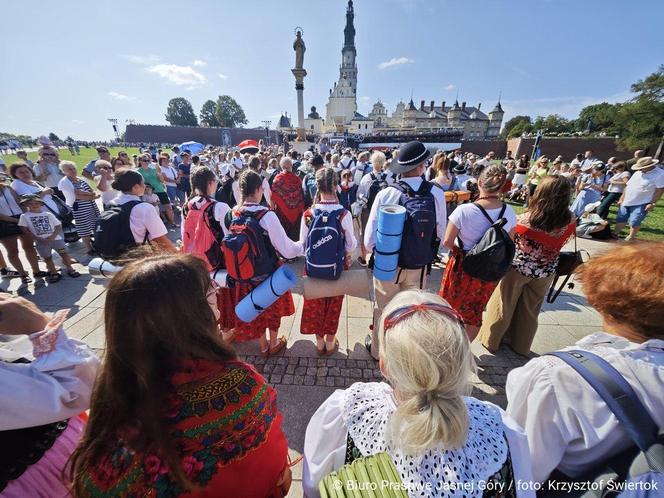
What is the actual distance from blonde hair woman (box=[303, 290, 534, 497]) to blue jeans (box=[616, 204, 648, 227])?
8.56 metres

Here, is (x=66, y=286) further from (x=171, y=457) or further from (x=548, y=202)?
(x=548, y=202)

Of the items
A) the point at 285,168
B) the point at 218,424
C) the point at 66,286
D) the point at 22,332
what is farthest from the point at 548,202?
the point at 66,286

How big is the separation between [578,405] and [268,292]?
→ 2029mm

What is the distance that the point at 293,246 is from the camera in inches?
104

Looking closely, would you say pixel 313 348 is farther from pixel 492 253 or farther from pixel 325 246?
pixel 492 253

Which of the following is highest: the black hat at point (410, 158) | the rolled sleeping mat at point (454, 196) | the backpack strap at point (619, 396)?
the black hat at point (410, 158)

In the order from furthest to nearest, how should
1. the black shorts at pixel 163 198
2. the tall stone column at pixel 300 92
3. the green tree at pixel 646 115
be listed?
the green tree at pixel 646 115 < the tall stone column at pixel 300 92 < the black shorts at pixel 163 198

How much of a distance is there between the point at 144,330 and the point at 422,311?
0.98 m

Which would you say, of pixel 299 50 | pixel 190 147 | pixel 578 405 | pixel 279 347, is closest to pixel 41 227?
pixel 279 347

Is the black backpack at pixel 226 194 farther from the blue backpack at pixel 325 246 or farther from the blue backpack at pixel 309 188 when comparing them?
the blue backpack at pixel 325 246

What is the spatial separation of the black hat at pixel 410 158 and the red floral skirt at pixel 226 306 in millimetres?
2244

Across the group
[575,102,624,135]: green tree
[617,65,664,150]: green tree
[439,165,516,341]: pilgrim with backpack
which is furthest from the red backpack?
[575,102,624,135]: green tree

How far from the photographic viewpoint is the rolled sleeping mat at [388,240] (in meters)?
2.34

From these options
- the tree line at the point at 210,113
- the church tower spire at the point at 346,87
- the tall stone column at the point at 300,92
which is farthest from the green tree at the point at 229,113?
the tall stone column at the point at 300,92
